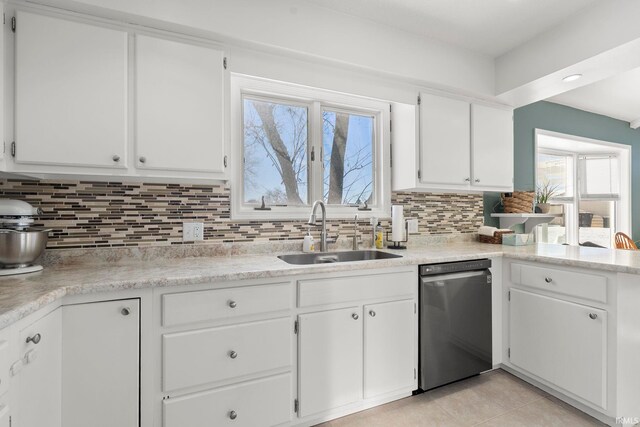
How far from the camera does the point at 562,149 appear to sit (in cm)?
405

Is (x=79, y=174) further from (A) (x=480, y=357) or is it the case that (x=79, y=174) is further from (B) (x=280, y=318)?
(A) (x=480, y=357)

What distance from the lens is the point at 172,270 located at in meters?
1.46

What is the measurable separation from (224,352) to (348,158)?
172 cm

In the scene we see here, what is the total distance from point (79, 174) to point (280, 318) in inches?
48.4

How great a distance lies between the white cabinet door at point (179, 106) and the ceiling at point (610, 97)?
12.1ft

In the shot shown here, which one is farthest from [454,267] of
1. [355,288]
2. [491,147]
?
[491,147]

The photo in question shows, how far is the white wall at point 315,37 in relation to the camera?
5.21 feet

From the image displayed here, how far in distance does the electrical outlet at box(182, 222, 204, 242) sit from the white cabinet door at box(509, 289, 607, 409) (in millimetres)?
2183

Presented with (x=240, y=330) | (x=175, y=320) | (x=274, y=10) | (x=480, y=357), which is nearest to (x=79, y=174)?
(x=175, y=320)

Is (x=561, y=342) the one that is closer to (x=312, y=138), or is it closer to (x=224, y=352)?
(x=224, y=352)

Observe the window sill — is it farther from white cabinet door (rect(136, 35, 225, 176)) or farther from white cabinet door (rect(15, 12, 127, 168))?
white cabinet door (rect(15, 12, 127, 168))

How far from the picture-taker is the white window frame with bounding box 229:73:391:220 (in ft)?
6.93

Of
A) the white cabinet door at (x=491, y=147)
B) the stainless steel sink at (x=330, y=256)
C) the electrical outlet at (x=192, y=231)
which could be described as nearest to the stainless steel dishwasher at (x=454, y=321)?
the stainless steel sink at (x=330, y=256)

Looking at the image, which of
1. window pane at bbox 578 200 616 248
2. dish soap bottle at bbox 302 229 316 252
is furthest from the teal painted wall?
dish soap bottle at bbox 302 229 316 252
